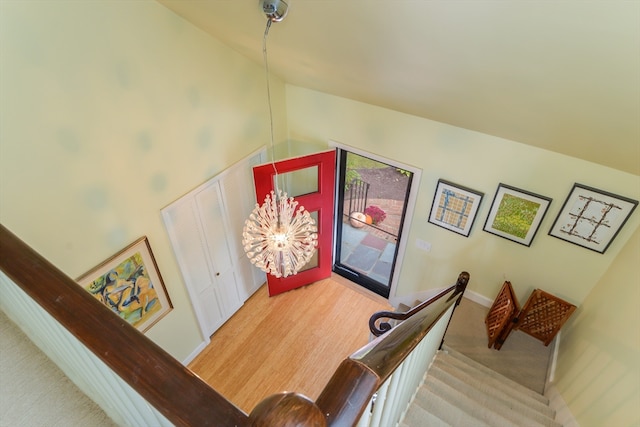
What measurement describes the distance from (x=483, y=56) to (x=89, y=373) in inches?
90.9

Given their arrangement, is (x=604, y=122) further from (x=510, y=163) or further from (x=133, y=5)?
(x=133, y=5)

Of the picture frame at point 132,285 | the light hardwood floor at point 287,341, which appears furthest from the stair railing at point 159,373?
the light hardwood floor at point 287,341

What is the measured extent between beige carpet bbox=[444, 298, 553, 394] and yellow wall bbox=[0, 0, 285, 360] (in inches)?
130

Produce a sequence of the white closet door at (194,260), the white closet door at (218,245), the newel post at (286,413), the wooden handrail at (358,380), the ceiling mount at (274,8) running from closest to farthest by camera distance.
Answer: the newel post at (286,413) → the wooden handrail at (358,380) → the ceiling mount at (274,8) → the white closet door at (194,260) → the white closet door at (218,245)

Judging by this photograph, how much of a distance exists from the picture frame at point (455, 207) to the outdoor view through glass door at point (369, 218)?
424mm

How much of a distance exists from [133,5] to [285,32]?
3.70 feet

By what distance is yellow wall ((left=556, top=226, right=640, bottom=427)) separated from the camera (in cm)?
245

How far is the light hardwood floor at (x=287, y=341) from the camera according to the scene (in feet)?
13.9

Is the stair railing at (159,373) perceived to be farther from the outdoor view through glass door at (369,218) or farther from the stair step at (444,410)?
the outdoor view through glass door at (369,218)

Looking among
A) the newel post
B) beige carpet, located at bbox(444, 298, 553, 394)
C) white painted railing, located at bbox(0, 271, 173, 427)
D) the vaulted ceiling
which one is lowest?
beige carpet, located at bbox(444, 298, 553, 394)

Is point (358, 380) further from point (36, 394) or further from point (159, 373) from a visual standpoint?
point (36, 394)

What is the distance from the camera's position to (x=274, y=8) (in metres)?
2.25

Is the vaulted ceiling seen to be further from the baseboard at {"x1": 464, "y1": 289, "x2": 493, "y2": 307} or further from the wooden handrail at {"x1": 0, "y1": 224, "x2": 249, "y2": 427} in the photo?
the baseboard at {"x1": 464, "y1": 289, "x2": 493, "y2": 307}

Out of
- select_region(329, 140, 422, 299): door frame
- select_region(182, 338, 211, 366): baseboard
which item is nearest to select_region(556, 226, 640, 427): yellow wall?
select_region(329, 140, 422, 299): door frame
